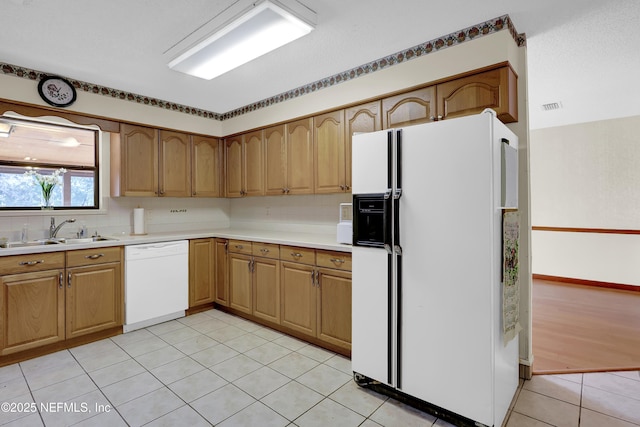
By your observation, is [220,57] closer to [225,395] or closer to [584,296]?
[225,395]

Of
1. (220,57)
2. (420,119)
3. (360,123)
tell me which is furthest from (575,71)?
(220,57)

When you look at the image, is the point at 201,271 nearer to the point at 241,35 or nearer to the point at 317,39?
the point at 241,35

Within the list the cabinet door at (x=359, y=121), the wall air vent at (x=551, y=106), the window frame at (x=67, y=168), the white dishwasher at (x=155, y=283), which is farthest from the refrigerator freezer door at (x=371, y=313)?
the wall air vent at (x=551, y=106)

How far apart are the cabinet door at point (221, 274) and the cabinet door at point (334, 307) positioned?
4.69 ft

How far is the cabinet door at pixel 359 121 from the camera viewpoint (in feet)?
9.35

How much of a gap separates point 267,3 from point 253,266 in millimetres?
2393

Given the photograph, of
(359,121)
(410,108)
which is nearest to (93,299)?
(359,121)

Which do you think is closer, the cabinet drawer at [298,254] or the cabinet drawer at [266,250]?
the cabinet drawer at [298,254]

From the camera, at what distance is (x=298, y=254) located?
9.90 feet

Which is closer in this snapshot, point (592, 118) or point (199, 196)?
point (199, 196)

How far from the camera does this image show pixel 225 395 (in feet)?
7.25

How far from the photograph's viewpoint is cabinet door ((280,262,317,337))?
293 cm

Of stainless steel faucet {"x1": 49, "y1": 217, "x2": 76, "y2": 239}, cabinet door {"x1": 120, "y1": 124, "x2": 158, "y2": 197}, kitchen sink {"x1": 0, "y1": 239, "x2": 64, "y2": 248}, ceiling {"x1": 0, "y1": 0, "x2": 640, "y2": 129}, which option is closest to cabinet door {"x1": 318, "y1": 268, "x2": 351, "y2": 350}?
ceiling {"x1": 0, "y1": 0, "x2": 640, "y2": 129}

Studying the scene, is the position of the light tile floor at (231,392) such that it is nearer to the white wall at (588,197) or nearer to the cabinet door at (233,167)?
the cabinet door at (233,167)
